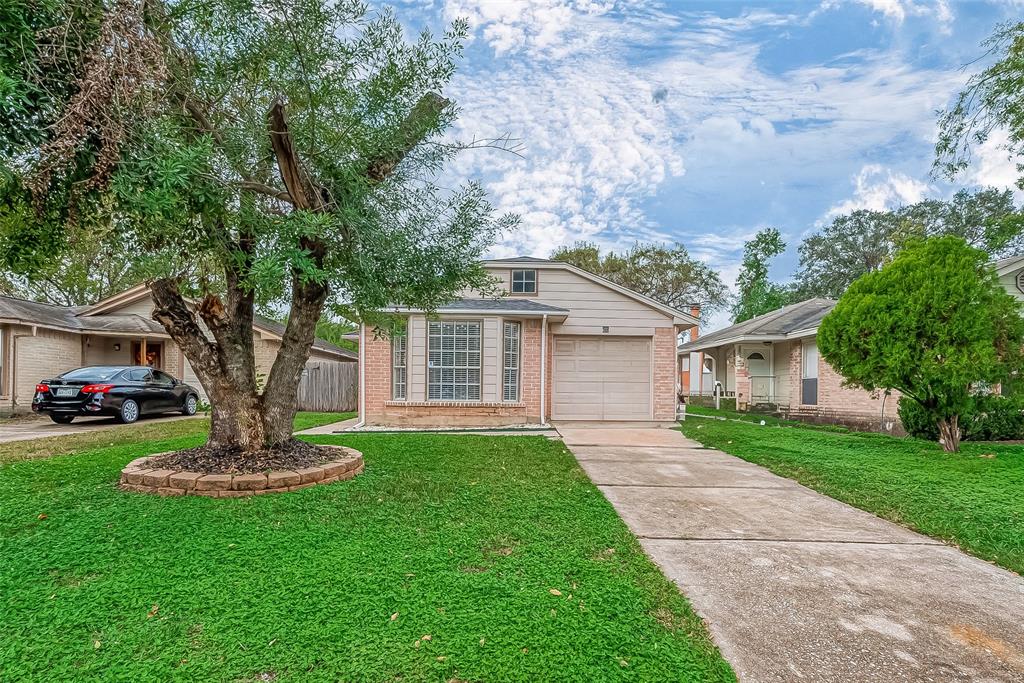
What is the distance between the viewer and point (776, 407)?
15.6 m

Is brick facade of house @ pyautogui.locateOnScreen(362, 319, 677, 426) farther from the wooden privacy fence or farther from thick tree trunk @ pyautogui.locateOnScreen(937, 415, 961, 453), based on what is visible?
thick tree trunk @ pyautogui.locateOnScreen(937, 415, 961, 453)

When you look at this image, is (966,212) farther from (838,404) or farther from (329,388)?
(329,388)

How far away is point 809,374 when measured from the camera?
1383 centimetres

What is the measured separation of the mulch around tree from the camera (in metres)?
4.90

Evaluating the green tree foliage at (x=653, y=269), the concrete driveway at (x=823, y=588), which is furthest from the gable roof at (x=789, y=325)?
the green tree foliage at (x=653, y=269)

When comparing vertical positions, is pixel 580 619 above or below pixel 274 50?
below

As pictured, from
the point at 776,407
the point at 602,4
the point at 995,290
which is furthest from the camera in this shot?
the point at 776,407

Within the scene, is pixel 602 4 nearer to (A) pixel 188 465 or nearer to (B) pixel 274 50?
(B) pixel 274 50

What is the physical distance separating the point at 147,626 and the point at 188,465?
2897 millimetres

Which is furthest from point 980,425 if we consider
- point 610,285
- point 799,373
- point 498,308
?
point 498,308

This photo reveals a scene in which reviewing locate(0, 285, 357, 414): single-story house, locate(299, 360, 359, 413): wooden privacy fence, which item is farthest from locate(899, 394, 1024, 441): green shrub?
locate(0, 285, 357, 414): single-story house

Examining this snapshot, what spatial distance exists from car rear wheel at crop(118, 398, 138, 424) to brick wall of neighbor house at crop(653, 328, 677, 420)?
12271mm

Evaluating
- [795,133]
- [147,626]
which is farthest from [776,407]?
[147,626]

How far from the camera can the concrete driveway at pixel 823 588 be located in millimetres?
2270
